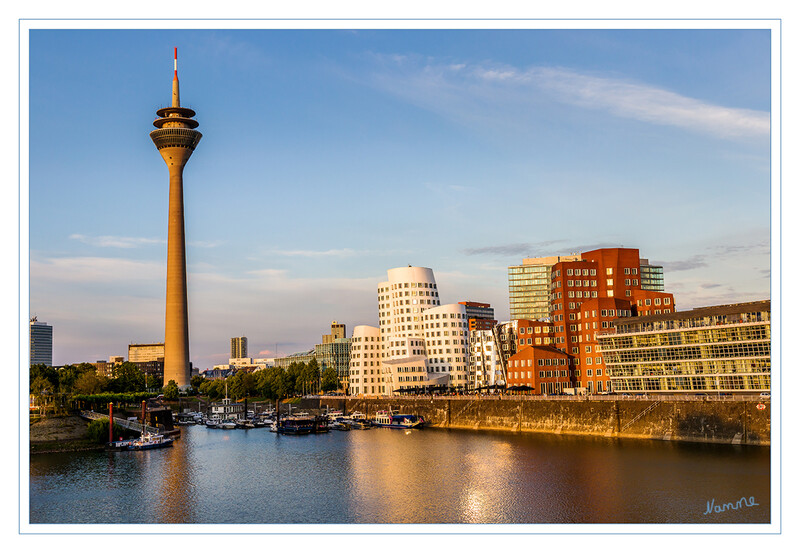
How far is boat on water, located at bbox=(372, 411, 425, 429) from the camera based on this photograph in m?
145

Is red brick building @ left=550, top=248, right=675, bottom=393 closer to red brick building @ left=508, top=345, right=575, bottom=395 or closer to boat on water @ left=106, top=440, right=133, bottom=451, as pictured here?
red brick building @ left=508, top=345, right=575, bottom=395

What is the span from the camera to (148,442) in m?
112

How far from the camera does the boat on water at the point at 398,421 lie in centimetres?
14488

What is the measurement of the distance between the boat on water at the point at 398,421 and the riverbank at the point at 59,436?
56.7 meters

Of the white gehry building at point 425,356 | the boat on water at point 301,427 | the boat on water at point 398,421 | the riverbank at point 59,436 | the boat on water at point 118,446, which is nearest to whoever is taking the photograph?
the riverbank at point 59,436

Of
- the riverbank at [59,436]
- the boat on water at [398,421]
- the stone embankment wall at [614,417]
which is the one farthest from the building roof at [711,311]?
the riverbank at [59,436]

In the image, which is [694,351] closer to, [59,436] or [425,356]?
[425,356]

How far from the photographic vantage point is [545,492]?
221 ft

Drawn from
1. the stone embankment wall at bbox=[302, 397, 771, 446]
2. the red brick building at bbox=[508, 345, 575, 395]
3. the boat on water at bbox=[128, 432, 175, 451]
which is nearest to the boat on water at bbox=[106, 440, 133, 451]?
the boat on water at bbox=[128, 432, 175, 451]
